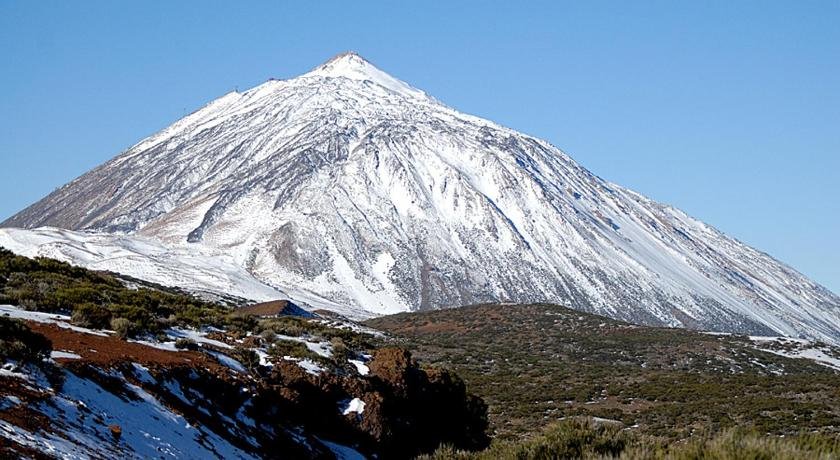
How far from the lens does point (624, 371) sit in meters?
41.0

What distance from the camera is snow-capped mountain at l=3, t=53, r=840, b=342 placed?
422ft

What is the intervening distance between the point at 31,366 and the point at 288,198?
137m

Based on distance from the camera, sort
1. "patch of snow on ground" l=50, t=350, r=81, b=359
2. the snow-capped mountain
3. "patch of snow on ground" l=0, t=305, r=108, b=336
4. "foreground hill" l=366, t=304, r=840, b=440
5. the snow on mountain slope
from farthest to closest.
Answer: the snow-capped mountain
the snow on mountain slope
"foreground hill" l=366, t=304, r=840, b=440
"patch of snow on ground" l=0, t=305, r=108, b=336
"patch of snow on ground" l=50, t=350, r=81, b=359

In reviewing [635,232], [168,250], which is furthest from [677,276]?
→ [168,250]

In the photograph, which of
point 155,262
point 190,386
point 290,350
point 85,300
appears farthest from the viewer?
point 155,262

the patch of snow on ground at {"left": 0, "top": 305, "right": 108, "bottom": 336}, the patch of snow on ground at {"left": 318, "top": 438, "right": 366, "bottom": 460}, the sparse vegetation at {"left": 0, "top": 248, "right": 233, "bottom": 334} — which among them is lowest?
the patch of snow on ground at {"left": 318, "top": 438, "right": 366, "bottom": 460}

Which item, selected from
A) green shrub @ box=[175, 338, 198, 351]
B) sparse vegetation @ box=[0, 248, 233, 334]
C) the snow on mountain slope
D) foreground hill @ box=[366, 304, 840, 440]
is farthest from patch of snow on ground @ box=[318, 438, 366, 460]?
the snow on mountain slope

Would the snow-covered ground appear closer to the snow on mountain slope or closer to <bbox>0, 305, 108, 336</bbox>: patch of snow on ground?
<bbox>0, 305, 108, 336</bbox>: patch of snow on ground

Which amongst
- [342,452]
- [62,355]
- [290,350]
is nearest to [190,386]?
[62,355]

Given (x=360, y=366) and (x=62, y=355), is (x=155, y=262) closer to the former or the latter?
(x=360, y=366)

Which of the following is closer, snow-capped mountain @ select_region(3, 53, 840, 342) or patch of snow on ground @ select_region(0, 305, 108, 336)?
patch of snow on ground @ select_region(0, 305, 108, 336)

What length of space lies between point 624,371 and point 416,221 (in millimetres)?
104848

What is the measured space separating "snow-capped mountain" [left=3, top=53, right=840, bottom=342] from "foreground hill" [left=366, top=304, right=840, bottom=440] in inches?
2329

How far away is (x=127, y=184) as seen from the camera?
17312 cm
